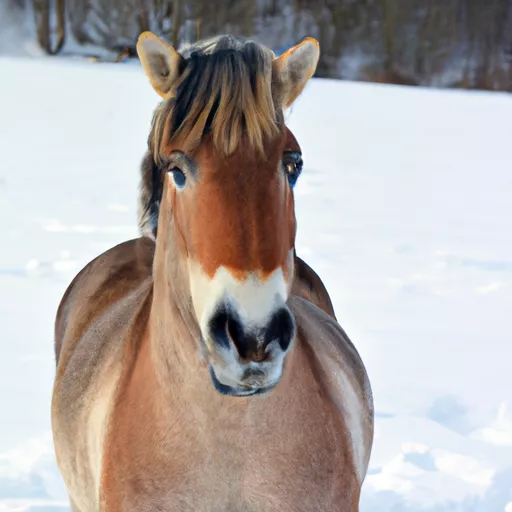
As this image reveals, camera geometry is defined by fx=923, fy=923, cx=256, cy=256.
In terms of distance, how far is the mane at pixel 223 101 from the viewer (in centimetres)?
186

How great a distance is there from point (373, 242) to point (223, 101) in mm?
6045

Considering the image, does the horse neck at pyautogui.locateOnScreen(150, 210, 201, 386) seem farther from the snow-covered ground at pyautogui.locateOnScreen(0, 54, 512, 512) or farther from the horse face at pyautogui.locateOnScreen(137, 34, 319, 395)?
the snow-covered ground at pyautogui.locateOnScreen(0, 54, 512, 512)

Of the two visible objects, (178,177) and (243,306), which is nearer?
(243,306)

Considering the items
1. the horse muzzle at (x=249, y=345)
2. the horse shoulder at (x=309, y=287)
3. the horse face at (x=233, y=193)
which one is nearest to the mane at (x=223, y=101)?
the horse face at (x=233, y=193)

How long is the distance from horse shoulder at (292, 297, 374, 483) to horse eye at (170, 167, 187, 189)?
1.73 ft

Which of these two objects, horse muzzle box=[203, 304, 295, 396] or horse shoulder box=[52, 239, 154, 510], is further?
horse shoulder box=[52, 239, 154, 510]

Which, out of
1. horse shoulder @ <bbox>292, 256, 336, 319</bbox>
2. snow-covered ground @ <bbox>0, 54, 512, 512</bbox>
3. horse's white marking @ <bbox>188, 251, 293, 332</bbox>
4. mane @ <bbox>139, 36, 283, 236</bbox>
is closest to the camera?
horse's white marking @ <bbox>188, 251, 293, 332</bbox>

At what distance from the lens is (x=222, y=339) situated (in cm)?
178

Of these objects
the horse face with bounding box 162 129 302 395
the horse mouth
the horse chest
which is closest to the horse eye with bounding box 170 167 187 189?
the horse face with bounding box 162 129 302 395

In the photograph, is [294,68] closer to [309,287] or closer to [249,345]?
[249,345]

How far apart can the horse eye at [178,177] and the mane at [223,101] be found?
2.2 inches

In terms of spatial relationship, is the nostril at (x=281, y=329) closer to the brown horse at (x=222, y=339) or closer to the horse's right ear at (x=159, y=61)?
the brown horse at (x=222, y=339)

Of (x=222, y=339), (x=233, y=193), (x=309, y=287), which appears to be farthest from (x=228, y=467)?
(x=309, y=287)

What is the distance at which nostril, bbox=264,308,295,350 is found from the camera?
5.75ft
